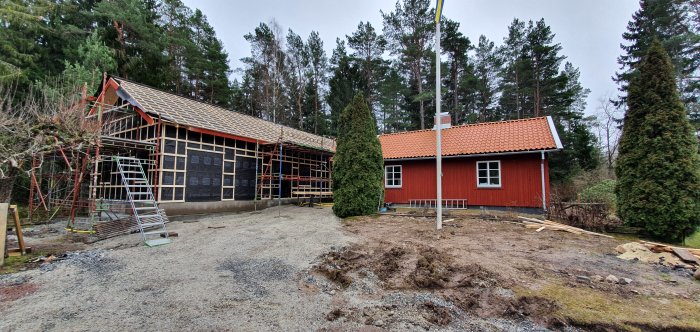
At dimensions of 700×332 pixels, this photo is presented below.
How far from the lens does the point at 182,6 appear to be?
935 inches

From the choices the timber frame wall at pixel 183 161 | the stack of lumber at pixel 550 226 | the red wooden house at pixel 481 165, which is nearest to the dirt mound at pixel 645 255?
the stack of lumber at pixel 550 226

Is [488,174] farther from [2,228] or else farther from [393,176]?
[2,228]

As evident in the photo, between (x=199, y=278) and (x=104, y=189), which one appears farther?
(x=104, y=189)

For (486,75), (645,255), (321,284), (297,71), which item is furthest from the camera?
(297,71)

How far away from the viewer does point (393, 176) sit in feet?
49.1

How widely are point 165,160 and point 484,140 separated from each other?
13.4 metres

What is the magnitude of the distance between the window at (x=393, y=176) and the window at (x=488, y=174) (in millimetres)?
3912

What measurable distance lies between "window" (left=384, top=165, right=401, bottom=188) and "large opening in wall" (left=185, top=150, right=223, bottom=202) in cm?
832

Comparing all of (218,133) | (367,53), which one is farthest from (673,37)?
(218,133)

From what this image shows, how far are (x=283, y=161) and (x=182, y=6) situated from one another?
19875 millimetres

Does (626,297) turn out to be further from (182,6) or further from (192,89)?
(182,6)

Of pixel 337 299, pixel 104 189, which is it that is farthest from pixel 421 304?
pixel 104 189

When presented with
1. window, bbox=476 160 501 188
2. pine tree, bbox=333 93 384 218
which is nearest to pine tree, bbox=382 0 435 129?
window, bbox=476 160 501 188

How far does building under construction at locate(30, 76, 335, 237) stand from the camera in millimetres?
9273
